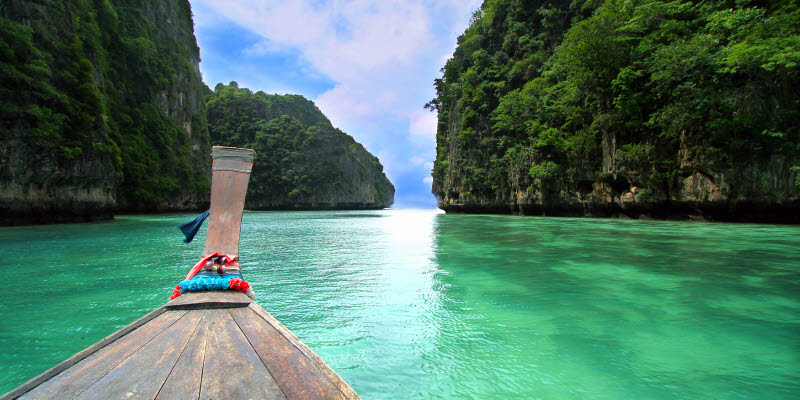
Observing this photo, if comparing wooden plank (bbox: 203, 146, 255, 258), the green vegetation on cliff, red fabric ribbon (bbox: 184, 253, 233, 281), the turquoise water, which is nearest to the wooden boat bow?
red fabric ribbon (bbox: 184, 253, 233, 281)

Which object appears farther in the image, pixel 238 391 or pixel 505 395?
pixel 505 395

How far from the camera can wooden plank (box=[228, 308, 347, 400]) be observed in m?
1.22

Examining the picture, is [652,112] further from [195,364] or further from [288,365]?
[195,364]

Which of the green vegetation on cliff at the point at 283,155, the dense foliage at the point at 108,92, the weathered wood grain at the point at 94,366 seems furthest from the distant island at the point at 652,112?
the green vegetation on cliff at the point at 283,155

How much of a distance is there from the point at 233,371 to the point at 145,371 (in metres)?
0.36

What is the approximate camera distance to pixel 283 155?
60688 mm

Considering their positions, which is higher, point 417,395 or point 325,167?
point 325,167

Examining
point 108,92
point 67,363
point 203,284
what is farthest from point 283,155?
point 67,363

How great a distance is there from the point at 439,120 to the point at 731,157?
32.4 meters

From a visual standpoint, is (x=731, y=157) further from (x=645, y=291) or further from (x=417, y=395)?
(x=417, y=395)

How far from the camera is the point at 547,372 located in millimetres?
2541

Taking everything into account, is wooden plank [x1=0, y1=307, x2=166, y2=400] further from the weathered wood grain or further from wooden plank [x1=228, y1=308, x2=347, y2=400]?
wooden plank [x1=228, y1=308, x2=347, y2=400]

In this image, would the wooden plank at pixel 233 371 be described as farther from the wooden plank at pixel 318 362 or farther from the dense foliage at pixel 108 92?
the dense foliage at pixel 108 92

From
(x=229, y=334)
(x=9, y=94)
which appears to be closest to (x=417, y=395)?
(x=229, y=334)
